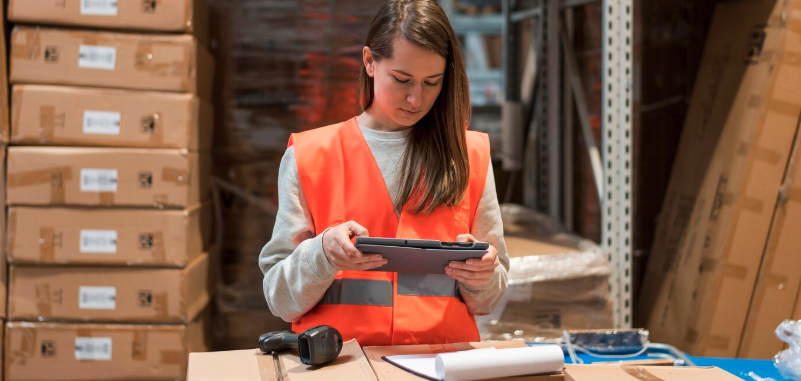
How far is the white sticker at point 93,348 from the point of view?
271 cm

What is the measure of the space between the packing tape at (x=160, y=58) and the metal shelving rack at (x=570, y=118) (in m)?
1.50

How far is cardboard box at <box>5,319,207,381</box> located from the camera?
2.69 m

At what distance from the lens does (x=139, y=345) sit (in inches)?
107

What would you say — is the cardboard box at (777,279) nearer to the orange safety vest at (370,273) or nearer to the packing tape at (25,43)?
the orange safety vest at (370,273)

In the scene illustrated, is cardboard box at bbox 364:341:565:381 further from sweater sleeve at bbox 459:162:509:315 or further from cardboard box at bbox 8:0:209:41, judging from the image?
cardboard box at bbox 8:0:209:41

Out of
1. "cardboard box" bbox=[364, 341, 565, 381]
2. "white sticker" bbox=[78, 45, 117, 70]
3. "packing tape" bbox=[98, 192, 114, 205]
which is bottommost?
"packing tape" bbox=[98, 192, 114, 205]

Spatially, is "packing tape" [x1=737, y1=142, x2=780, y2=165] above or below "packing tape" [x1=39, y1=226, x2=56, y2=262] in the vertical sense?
above

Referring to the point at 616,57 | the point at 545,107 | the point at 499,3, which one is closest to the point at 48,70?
the point at 616,57

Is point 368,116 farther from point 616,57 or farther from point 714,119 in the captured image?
point 714,119

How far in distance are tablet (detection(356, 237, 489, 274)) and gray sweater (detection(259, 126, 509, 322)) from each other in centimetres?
12

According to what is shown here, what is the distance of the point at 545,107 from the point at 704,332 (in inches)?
56.3

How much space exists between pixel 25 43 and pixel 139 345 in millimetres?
1159

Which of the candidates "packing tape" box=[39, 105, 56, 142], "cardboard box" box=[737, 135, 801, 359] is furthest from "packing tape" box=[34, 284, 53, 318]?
"cardboard box" box=[737, 135, 801, 359]

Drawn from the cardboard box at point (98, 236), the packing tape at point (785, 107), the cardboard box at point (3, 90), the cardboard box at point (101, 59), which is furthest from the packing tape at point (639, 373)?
the cardboard box at point (3, 90)
